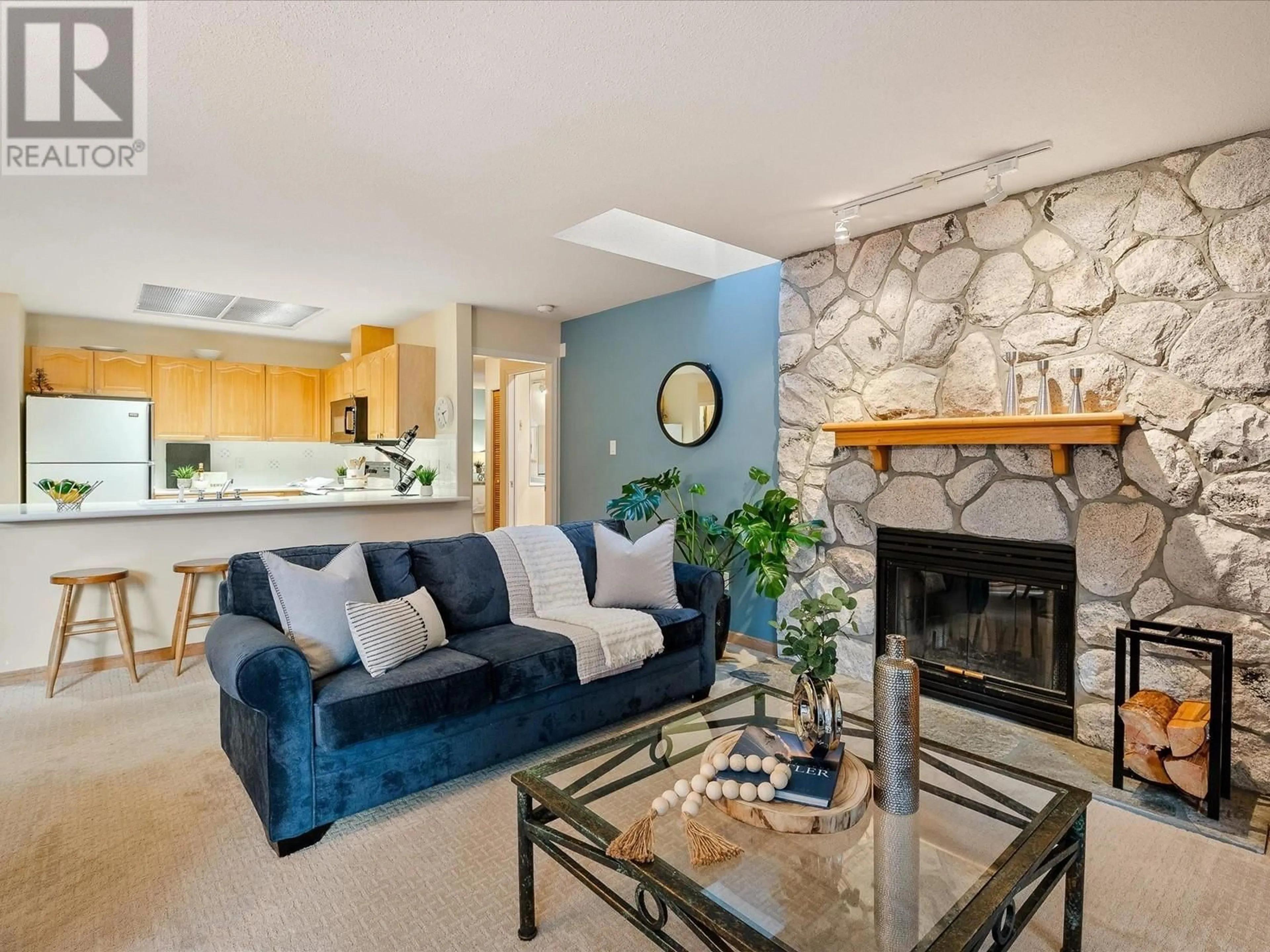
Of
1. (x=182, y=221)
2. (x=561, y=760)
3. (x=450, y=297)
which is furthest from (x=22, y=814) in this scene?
(x=450, y=297)

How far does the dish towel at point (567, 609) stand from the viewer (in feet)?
8.85

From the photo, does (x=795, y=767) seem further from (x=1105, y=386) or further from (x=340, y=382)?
(x=340, y=382)

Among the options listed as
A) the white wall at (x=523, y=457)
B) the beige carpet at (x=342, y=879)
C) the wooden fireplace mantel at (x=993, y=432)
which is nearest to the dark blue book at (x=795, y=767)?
the beige carpet at (x=342, y=879)

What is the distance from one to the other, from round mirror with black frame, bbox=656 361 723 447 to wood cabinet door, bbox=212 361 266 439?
4.05 meters

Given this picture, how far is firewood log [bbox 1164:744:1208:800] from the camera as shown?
223 centimetres

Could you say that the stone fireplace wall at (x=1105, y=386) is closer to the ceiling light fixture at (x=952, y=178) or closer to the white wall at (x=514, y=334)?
the ceiling light fixture at (x=952, y=178)

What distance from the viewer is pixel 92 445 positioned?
5.15 meters

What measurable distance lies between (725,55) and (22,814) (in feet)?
10.9

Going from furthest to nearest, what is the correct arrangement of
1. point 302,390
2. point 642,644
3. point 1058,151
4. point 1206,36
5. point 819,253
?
point 302,390
point 819,253
point 642,644
point 1058,151
point 1206,36

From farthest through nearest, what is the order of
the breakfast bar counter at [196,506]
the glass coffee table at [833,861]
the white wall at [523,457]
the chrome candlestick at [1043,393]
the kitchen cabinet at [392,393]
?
the white wall at [523,457] < the kitchen cabinet at [392,393] < the breakfast bar counter at [196,506] < the chrome candlestick at [1043,393] < the glass coffee table at [833,861]

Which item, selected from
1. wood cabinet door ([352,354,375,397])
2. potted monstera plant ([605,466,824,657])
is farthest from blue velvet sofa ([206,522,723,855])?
wood cabinet door ([352,354,375,397])

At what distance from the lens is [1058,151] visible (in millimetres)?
2562

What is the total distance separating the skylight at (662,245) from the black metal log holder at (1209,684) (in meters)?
2.65

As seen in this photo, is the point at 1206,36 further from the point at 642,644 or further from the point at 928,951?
the point at 642,644
